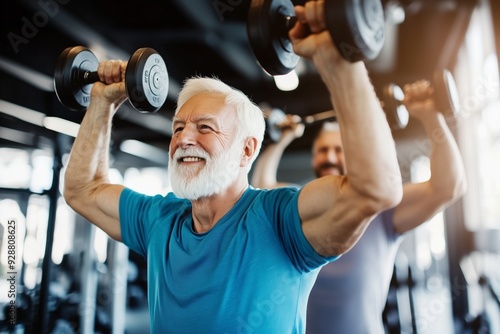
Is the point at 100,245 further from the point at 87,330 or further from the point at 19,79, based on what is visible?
the point at 19,79

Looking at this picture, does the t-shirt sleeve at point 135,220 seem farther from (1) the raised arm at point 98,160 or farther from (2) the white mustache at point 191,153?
(2) the white mustache at point 191,153

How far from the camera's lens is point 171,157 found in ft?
3.87

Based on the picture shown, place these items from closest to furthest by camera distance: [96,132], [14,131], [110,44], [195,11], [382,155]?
1. [382,155]
2. [96,132]
3. [14,131]
4. [195,11]
5. [110,44]

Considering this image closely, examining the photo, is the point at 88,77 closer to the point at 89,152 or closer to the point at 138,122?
the point at 89,152

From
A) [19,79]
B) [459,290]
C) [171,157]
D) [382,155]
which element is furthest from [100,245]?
[382,155]

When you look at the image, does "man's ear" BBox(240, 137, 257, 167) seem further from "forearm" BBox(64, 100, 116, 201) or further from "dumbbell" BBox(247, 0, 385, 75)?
"forearm" BBox(64, 100, 116, 201)

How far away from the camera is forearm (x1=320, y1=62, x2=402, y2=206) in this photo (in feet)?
2.50

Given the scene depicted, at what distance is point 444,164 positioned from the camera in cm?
140

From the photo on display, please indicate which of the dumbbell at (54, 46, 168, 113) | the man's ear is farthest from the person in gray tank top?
the dumbbell at (54, 46, 168, 113)

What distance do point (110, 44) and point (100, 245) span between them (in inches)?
83.8

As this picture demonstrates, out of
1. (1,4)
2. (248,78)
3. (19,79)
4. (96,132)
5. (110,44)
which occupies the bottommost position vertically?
(96,132)

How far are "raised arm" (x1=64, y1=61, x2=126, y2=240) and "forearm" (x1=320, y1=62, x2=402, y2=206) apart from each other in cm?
72

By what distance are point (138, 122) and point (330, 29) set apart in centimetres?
464

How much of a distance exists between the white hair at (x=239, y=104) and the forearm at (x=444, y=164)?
0.61 meters
